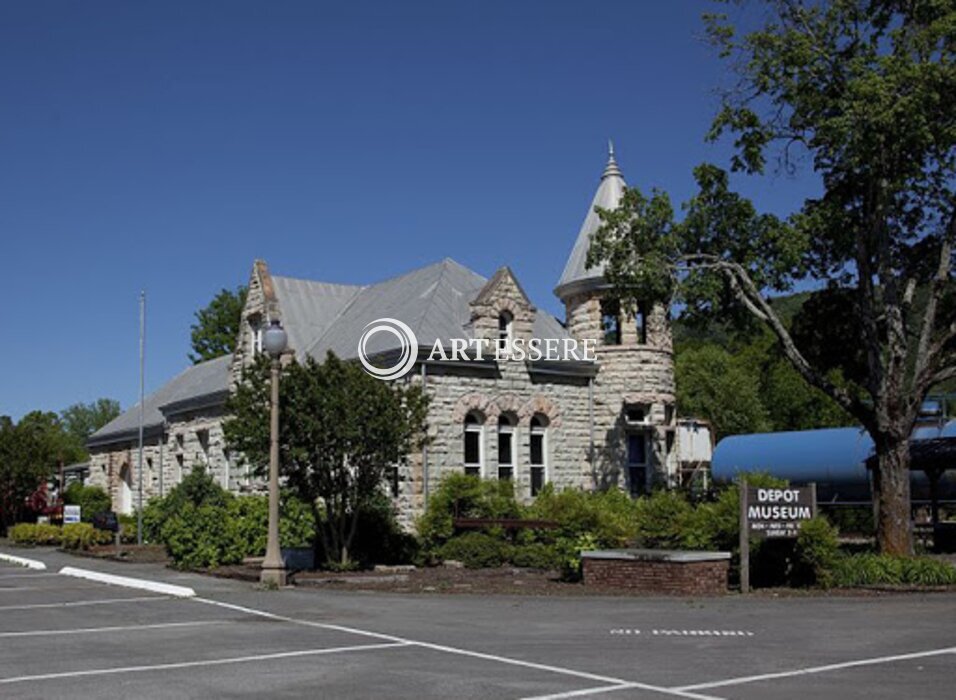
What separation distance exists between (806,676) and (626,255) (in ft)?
50.9

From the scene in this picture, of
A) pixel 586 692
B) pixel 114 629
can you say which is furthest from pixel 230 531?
pixel 586 692

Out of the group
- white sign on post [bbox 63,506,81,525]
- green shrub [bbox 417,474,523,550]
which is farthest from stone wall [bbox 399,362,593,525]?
white sign on post [bbox 63,506,81,525]

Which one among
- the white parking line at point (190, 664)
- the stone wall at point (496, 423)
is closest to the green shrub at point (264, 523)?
the stone wall at point (496, 423)

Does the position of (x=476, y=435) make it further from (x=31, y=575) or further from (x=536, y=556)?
(x=31, y=575)

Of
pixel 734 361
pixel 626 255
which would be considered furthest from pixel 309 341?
pixel 734 361

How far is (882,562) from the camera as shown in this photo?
2112 cm

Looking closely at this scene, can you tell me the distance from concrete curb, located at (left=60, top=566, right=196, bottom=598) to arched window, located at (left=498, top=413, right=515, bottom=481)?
480 inches

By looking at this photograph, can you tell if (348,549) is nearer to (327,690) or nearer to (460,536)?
(460,536)

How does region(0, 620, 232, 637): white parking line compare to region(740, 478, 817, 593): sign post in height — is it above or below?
below

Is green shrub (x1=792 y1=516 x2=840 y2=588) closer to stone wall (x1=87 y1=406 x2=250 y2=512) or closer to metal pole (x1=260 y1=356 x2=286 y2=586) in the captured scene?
metal pole (x1=260 y1=356 x2=286 y2=586)

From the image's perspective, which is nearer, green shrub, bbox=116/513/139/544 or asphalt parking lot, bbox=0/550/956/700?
asphalt parking lot, bbox=0/550/956/700

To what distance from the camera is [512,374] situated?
Answer: 107 ft

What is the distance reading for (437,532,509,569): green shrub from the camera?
26859mm

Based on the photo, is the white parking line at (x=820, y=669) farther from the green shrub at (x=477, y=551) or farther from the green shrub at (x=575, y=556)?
the green shrub at (x=477, y=551)
